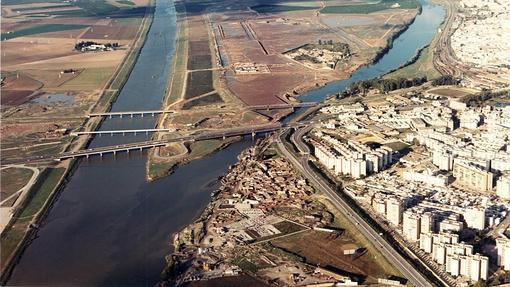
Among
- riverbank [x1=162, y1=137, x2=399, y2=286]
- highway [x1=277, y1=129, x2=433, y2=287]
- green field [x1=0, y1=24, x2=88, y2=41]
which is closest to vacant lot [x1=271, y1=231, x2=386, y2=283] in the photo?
riverbank [x1=162, y1=137, x2=399, y2=286]

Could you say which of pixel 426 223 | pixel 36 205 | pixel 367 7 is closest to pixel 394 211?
pixel 426 223

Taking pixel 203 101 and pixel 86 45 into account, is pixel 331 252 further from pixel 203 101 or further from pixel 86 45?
pixel 86 45

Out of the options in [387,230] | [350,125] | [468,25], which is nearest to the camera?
[387,230]

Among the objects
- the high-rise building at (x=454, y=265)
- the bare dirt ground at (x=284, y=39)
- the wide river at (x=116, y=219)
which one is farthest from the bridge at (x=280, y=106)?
the high-rise building at (x=454, y=265)

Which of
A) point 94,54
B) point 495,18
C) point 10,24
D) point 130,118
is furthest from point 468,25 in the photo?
point 10,24

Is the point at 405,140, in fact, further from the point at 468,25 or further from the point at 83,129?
the point at 468,25

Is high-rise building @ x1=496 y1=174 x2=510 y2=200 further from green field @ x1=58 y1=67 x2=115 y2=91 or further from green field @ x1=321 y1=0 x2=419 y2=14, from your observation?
green field @ x1=321 y1=0 x2=419 y2=14
